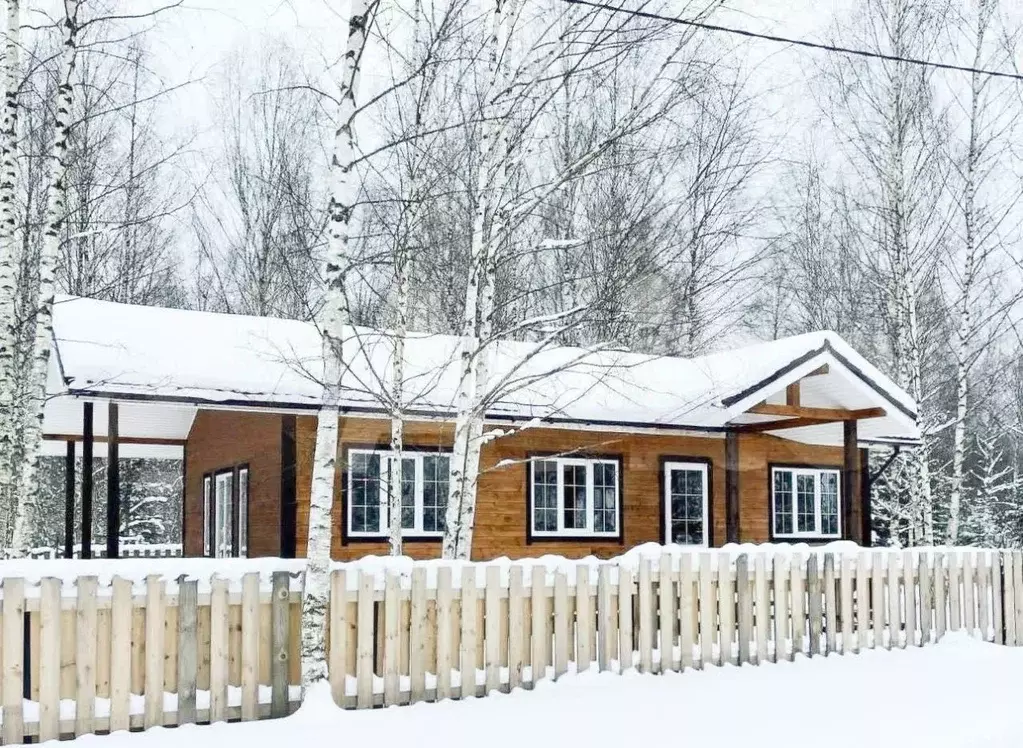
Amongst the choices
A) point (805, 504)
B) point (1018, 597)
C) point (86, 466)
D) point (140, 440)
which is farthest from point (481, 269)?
point (805, 504)

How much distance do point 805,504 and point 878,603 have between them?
10.7 metres

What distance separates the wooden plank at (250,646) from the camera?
7668mm

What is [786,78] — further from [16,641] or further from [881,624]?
[16,641]

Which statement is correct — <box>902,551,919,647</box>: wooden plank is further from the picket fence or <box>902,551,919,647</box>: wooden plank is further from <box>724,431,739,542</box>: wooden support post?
<box>724,431,739,542</box>: wooden support post

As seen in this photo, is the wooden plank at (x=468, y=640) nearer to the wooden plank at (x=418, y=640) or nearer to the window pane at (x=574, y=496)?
the wooden plank at (x=418, y=640)

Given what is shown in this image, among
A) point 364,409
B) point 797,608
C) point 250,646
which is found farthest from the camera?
point 364,409

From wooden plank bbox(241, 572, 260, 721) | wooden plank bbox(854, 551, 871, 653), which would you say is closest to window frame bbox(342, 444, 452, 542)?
wooden plank bbox(854, 551, 871, 653)

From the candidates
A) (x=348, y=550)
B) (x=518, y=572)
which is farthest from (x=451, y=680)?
(x=348, y=550)

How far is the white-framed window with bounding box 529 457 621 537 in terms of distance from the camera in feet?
58.5

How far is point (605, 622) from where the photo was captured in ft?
30.0

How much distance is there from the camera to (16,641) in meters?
7.01

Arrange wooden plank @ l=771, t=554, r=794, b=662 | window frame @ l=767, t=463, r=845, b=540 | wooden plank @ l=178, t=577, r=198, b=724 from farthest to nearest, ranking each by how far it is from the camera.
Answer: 1. window frame @ l=767, t=463, r=845, b=540
2. wooden plank @ l=771, t=554, r=794, b=662
3. wooden plank @ l=178, t=577, r=198, b=724

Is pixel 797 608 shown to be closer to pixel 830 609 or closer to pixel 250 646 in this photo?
pixel 830 609

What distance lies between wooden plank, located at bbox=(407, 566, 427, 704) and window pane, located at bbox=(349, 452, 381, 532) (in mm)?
7681
